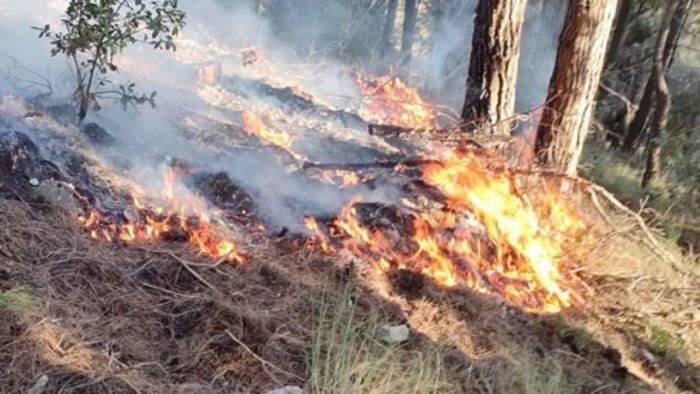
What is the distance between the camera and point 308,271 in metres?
4.41

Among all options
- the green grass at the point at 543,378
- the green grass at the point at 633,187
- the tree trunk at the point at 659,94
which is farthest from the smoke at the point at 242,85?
the green grass at the point at 543,378

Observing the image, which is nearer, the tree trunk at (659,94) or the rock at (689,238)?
the rock at (689,238)

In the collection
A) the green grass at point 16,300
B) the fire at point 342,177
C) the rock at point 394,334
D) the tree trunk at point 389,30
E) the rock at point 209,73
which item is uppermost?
the tree trunk at point 389,30

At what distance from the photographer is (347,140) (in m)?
7.23

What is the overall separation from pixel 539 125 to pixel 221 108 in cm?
362

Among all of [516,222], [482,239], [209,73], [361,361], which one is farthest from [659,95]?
[361,361]

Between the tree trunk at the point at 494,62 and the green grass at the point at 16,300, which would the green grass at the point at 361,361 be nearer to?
the green grass at the point at 16,300

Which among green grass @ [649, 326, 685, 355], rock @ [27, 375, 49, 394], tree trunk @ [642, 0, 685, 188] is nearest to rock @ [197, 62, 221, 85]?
rock @ [27, 375, 49, 394]

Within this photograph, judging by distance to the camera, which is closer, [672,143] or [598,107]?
[672,143]

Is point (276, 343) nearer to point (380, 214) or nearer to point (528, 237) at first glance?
point (380, 214)

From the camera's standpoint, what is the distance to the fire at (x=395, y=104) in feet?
29.1

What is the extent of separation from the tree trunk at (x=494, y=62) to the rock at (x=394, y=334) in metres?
2.49

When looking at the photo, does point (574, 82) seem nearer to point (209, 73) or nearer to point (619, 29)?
point (209, 73)

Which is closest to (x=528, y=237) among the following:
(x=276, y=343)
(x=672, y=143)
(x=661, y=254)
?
(x=661, y=254)
